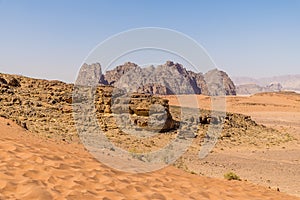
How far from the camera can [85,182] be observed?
25.0 feet

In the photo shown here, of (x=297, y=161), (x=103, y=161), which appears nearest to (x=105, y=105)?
(x=297, y=161)

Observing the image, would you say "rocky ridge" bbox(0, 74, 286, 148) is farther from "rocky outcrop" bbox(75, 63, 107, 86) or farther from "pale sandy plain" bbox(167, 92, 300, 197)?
"pale sandy plain" bbox(167, 92, 300, 197)

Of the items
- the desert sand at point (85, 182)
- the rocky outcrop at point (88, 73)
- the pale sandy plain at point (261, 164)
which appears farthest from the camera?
the rocky outcrop at point (88, 73)

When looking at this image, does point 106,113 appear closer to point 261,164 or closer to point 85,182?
point 261,164

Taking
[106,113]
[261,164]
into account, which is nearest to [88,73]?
[106,113]

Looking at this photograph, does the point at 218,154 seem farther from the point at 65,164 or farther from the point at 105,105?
the point at 65,164

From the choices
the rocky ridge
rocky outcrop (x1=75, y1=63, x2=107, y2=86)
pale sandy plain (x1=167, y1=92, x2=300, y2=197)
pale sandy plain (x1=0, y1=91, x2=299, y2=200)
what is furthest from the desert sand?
the rocky ridge

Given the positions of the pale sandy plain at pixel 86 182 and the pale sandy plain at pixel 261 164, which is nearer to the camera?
the pale sandy plain at pixel 86 182

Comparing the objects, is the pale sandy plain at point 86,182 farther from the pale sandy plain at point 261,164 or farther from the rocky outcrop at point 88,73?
the rocky outcrop at point 88,73

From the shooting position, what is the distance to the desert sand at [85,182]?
6.73 meters

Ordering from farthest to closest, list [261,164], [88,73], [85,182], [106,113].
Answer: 1. [88,73]
2. [106,113]
3. [261,164]
4. [85,182]

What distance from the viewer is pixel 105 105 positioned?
995 inches

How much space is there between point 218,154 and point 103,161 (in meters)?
11.4

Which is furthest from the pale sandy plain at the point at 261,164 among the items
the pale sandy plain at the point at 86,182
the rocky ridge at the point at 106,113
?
the pale sandy plain at the point at 86,182
